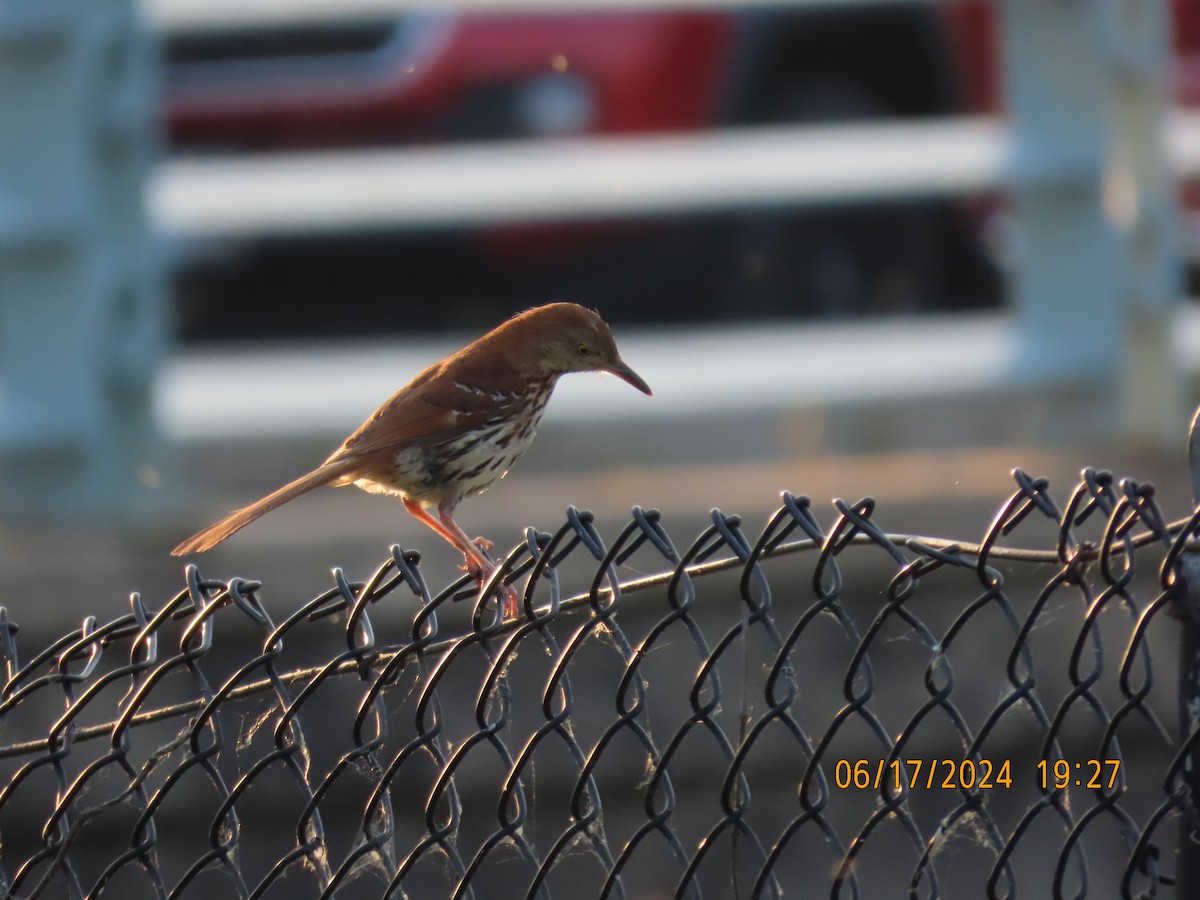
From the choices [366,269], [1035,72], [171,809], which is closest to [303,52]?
[366,269]

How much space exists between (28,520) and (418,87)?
9.38 feet

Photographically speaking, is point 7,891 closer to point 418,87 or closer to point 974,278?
point 418,87

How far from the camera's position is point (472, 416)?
4059 mm

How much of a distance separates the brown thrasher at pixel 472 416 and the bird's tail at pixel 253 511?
0.14 ft

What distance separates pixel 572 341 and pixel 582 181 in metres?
1.86

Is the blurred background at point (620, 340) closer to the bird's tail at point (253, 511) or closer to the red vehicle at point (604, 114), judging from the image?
the red vehicle at point (604, 114)

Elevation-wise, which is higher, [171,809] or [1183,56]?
[1183,56]

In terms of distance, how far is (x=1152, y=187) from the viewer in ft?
19.0

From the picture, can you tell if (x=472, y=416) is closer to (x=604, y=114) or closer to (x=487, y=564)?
(x=487, y=564)

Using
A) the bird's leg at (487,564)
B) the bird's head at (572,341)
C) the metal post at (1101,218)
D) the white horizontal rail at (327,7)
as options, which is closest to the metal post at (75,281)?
the white horizontal rail at (327,7)

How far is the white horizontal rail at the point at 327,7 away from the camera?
5.75m

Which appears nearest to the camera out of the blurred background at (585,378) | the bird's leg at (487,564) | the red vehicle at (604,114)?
the bird's leg at (487,564)
